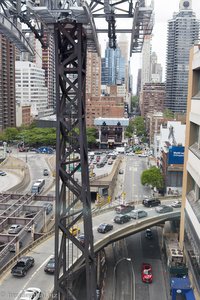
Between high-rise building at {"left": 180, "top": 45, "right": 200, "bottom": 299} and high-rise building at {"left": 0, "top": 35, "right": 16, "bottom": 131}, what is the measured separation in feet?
209

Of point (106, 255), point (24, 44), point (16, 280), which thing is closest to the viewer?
point (24, 44)

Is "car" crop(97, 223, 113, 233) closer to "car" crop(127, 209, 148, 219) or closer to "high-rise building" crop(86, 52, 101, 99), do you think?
"car" crop(127, 209, 148, 219)

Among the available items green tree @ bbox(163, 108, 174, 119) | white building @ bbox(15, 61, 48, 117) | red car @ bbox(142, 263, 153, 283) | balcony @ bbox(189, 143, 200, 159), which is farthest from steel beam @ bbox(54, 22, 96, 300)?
white building @ bbox(15, 61, 48, 117)

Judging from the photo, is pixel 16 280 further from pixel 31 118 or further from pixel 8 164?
pixel 31 118

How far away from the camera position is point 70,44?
899 centimetres

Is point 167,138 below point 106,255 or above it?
above

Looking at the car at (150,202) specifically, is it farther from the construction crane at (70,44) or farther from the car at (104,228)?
the construction crane at (70,44)

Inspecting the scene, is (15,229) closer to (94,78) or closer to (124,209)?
(124,209)

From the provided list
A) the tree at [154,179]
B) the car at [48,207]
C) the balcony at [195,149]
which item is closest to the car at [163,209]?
the balcony at [195,149]

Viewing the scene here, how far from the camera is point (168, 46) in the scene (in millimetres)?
113250

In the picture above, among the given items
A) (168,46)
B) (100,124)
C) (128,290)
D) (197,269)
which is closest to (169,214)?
(128,290)

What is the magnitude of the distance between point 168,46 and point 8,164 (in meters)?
74.3

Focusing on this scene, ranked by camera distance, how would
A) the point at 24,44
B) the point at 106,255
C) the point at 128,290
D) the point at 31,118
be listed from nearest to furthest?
1. the point at 24,44
2. the point at 128,290
3. the point at 106,255
4. the point at 31,118

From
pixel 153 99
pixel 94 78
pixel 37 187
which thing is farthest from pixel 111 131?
pixel 153 99
